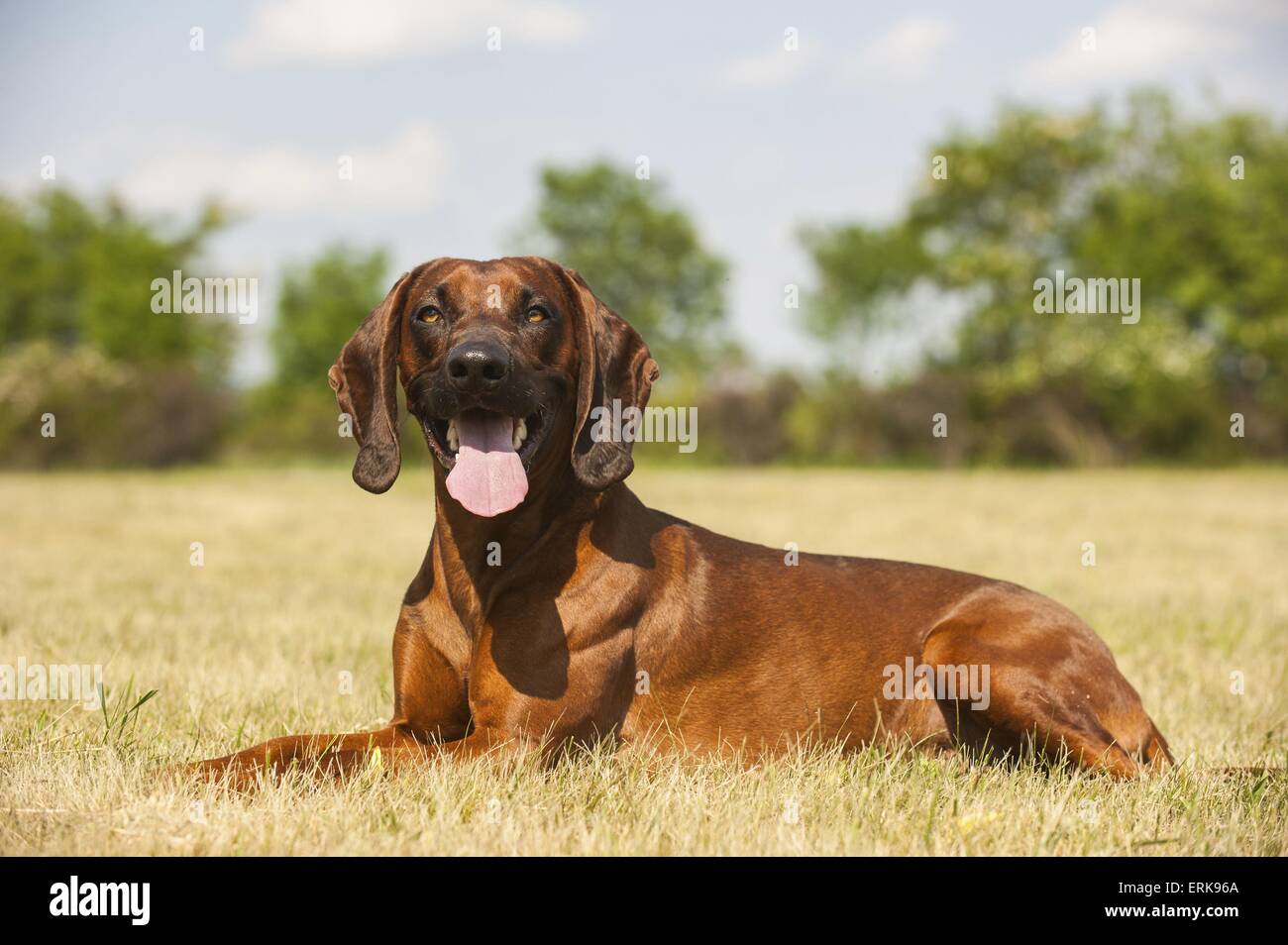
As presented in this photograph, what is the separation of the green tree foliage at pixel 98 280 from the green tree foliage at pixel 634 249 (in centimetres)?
1828

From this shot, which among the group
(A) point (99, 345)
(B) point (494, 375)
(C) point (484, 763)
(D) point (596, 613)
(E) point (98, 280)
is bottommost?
(C) point (484, 763)

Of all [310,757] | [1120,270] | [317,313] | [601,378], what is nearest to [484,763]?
[310,757]

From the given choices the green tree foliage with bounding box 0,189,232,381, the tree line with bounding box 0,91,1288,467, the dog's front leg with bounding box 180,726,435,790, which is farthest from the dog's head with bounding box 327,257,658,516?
the green tree foliage with bounding box 0,189,232,381

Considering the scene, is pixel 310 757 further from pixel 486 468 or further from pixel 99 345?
pixel 99 345

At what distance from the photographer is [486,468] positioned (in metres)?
3.78

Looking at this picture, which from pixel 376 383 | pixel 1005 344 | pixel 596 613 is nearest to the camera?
pixel 596 613

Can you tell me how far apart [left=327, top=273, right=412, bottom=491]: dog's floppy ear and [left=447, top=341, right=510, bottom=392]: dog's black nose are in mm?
530

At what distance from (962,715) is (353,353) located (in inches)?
98.3

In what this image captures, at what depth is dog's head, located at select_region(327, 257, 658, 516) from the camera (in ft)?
12.1

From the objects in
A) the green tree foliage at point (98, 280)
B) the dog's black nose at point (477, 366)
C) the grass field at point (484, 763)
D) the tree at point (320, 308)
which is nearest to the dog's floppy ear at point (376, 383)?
the dog's black nose at point (477, 366)

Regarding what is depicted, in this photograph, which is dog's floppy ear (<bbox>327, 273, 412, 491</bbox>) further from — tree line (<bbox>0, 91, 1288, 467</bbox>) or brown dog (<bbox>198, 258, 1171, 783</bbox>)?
tree line (<bbox>0, 91, 1288, 467</bbox>)

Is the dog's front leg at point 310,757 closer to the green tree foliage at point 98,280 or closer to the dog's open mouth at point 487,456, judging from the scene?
the dog's open mouth at point 487,456

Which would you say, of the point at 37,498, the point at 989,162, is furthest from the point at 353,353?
the point at 989,162

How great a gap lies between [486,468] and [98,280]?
47499 millimetres
